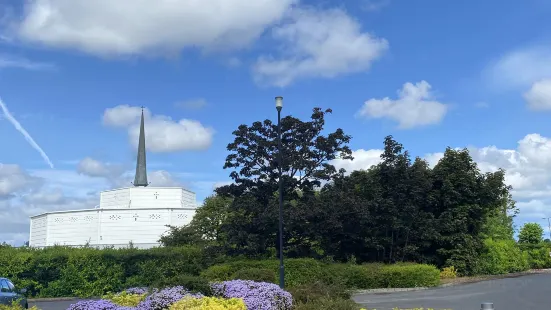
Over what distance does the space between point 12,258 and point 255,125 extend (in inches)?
550

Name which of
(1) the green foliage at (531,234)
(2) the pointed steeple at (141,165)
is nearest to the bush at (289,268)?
(1) the green foliage at (531,234)

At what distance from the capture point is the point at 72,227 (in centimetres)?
6744

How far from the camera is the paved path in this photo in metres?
18.1

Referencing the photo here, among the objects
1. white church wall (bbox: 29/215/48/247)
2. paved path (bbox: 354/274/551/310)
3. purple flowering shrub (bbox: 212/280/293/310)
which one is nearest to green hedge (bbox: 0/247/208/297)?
paved path (bbox: 354/274/551/310)

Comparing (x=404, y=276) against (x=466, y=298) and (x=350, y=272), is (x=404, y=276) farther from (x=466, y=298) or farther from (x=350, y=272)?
(x=466, y=298)

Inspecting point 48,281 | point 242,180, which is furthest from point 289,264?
point 48,281

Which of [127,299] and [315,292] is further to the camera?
[315,292]

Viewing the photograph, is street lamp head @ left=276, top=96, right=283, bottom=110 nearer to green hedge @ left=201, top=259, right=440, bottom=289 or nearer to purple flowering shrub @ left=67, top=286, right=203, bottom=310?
green hedge @ left=201, top=259, right=440, bottom=289

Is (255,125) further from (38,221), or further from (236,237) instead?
(38,221)

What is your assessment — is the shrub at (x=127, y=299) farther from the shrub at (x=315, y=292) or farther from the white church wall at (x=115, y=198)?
the white church wall at (x=115, y=198)

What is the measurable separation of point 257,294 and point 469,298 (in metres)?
12.6

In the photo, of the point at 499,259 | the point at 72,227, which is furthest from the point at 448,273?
the point at 72,227

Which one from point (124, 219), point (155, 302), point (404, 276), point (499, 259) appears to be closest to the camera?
point (155, 302)

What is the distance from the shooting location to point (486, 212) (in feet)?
104
